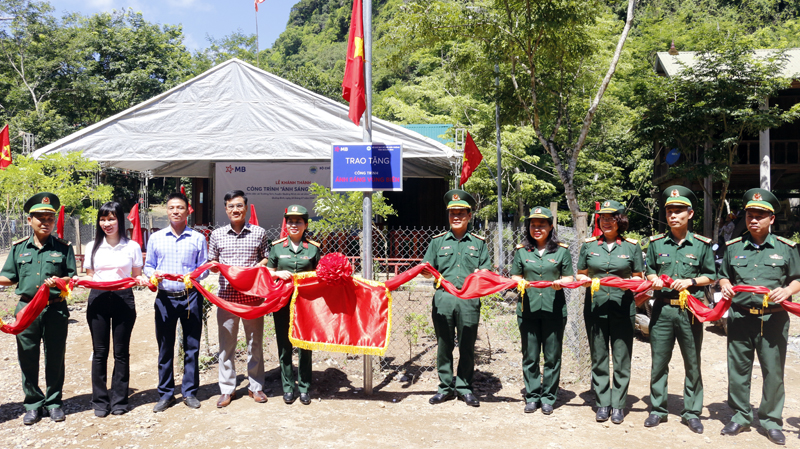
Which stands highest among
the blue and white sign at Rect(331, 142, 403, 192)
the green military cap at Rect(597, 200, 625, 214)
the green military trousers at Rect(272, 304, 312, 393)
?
the blue and white sign at Rect(331, 142, 403, 192)

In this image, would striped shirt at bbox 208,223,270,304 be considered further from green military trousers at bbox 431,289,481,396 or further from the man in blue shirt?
green military trousers at bbox 431,289,481,396

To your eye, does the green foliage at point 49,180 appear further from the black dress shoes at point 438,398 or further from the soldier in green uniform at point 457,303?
the black dress shoes at point 438,398

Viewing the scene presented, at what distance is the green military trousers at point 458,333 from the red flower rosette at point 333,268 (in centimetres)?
85

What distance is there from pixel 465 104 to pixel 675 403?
1246 centimetres

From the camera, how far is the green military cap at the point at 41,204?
430 centimetres

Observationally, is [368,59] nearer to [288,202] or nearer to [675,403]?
[675,403]

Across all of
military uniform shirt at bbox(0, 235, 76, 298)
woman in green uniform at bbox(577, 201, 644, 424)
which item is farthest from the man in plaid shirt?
woman in green uniform at bbox(577, 201, 644, 424)

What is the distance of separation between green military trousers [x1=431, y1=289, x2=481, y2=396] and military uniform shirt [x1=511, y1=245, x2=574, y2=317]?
19.0 inches

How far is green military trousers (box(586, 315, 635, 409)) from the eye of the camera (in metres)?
4.42

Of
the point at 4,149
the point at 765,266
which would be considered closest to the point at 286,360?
the point at 765,266

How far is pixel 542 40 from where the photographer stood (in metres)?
7.95

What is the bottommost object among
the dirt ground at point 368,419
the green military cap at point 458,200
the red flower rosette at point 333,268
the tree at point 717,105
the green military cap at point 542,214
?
the dirt ground at point 368,419

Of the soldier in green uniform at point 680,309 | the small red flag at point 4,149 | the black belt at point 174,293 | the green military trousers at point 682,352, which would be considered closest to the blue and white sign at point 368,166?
the black belt at point 174,293

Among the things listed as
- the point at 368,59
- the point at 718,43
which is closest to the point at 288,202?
the point at 368,59
